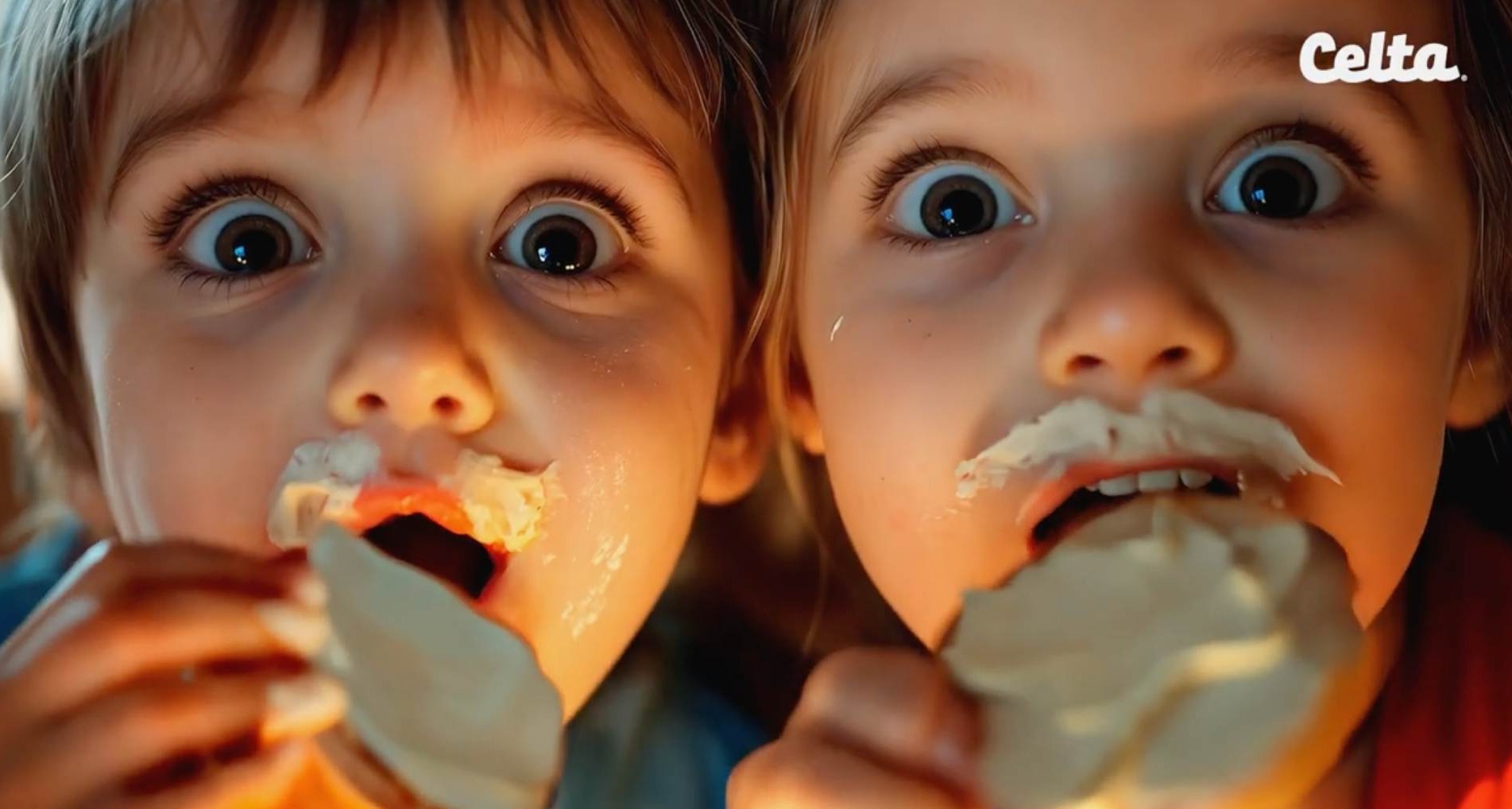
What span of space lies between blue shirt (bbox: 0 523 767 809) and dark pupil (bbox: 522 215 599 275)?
29 centimetres

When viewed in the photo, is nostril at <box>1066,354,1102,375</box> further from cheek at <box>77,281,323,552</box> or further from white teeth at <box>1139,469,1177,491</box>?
cheek at <box>77,281,323,552</box>

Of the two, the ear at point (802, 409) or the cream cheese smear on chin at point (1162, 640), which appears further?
the ear at point (802, 409)

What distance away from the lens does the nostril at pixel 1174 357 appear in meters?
0.64

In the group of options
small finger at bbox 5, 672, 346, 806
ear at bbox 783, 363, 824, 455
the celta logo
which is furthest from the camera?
ear at bbox 783, 363, 824, 455

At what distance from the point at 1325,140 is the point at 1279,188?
3 centimetres

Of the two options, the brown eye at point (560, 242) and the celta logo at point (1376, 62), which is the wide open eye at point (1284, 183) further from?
the brown eye at point (560, 242)

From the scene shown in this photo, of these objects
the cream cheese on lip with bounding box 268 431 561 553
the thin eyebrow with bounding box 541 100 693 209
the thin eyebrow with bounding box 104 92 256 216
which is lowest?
the cream cheese on lip with bounding box 268 431 561 553

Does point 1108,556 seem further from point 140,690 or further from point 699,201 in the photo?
point 140,690

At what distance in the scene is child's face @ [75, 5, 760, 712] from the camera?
2.19ft

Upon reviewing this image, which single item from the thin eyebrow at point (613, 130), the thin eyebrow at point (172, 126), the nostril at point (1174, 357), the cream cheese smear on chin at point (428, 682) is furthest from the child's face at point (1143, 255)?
the thin eyebrow at point (172, 126)

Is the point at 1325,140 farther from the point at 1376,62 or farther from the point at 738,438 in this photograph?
the point at 738,438

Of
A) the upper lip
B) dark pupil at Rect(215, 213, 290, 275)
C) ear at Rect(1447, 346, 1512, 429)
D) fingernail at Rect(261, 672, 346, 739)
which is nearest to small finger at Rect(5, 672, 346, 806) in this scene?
fingernail at Rect(261, 672, 346, 739)

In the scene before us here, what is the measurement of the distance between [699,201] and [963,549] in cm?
24

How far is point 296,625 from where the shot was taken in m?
0.62
